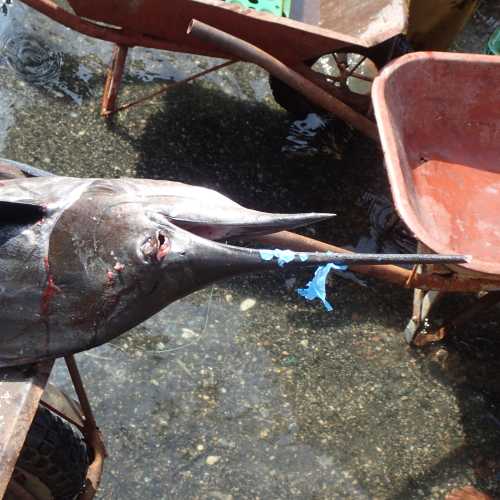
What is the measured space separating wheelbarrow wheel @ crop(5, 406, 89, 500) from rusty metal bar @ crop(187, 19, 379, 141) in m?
1.80

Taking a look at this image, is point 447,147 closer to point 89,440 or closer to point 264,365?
point 264,365

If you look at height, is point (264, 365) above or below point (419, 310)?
below

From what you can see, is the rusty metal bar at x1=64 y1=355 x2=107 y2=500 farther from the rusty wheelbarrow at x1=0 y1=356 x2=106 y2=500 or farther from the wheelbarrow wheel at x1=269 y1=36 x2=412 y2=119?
the wheelbarrow wheel at x1=269 y1=36 x2=412 y2=119


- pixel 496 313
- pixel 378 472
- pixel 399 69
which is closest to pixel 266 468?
pixel 378 472

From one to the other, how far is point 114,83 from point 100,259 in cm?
268

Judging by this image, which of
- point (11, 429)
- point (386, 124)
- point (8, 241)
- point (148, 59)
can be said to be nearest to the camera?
point (11, 429)

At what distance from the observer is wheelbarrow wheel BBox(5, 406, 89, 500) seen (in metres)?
2.16

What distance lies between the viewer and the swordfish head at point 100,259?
1.71 meters

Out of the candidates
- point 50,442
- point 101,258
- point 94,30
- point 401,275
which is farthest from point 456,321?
point 94,30

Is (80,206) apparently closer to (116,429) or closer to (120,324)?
(120,324)

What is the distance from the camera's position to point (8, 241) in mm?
1786

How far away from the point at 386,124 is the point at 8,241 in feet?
6.22

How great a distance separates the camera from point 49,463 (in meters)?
2.20

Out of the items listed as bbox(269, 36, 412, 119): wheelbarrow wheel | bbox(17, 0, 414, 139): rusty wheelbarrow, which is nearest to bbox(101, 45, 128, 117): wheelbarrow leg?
bbox(17, 0, 414, 139): rusty wheelbarrow
